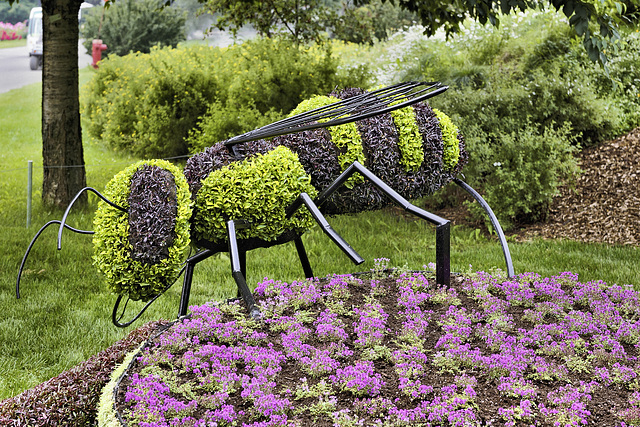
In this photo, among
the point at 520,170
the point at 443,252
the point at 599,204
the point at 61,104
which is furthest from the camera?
the point at 599,204

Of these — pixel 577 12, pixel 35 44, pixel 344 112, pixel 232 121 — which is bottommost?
pixel 344 112

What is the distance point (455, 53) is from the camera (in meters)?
10.7

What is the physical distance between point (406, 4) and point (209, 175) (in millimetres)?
4922

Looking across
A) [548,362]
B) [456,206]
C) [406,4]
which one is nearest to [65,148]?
[406,4]

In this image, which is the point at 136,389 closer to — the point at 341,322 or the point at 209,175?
the point at 341,322

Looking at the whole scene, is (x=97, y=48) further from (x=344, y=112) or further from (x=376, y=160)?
(x=344, y=112)

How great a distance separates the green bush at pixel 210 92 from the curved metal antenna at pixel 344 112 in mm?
5576

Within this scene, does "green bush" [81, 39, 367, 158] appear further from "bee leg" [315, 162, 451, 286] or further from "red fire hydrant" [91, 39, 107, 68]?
"red fire hydrant" [91, 39, 107, 68]

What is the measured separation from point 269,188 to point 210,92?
7.75m

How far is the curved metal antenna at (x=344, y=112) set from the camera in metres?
3.06

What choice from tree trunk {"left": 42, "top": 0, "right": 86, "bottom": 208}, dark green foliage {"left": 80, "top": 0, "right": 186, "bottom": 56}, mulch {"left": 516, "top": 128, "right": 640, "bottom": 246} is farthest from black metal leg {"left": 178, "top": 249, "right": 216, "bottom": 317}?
dark green foliage {"left": 80, "top": 0, "right": 186, "bottom": 56}

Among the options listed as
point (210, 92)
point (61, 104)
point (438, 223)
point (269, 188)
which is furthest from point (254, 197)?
point (210, 92)

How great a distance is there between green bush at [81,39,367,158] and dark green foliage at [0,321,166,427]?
626 centimetres

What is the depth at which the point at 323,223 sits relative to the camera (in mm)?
2766
